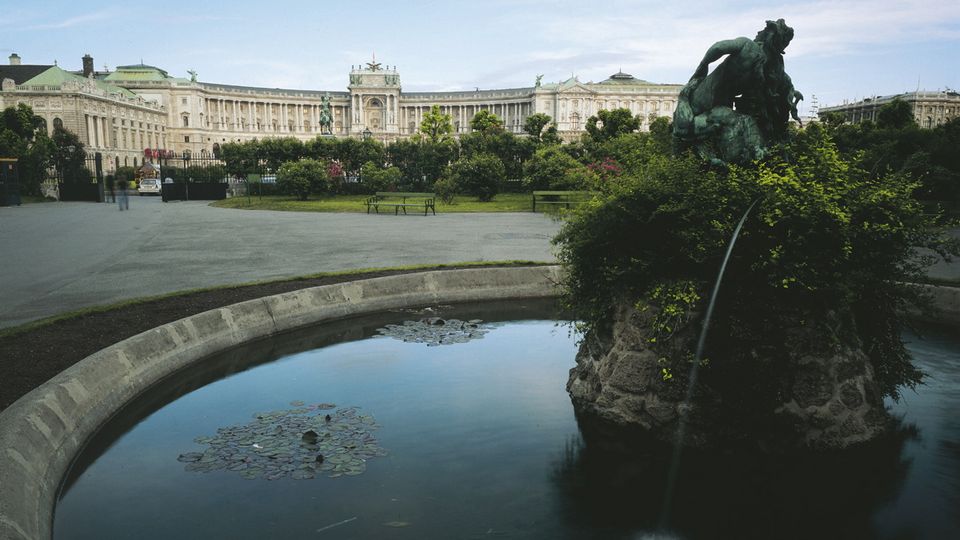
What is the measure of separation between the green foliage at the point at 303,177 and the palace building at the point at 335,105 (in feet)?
201

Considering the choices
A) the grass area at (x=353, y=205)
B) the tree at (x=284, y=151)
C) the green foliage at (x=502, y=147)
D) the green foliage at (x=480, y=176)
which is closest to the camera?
the grass area at (x=353, y=205)

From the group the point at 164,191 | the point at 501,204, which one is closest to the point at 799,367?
the point at 501,204

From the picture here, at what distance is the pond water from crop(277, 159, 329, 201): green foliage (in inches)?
1220

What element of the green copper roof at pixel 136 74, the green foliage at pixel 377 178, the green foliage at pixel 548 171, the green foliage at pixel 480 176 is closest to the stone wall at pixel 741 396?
the green foliage at pixel 548 171

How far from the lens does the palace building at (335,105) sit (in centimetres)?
10594

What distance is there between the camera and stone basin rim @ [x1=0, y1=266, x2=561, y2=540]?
4613mm

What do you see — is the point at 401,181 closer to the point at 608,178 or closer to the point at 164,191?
the point at 164,191

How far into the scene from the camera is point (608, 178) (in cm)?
705

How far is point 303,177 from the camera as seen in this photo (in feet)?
123

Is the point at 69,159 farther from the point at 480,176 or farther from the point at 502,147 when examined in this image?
the point at 480,176

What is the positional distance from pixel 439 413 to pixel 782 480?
3134 mm

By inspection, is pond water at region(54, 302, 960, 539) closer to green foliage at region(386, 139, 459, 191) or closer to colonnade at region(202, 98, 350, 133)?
green foliage at region(386, 139, 459, 191)

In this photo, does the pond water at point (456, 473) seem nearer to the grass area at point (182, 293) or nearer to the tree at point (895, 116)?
the grass area at point (182, 293)

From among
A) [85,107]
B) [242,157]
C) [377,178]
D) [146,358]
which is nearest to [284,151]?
[242,157]
